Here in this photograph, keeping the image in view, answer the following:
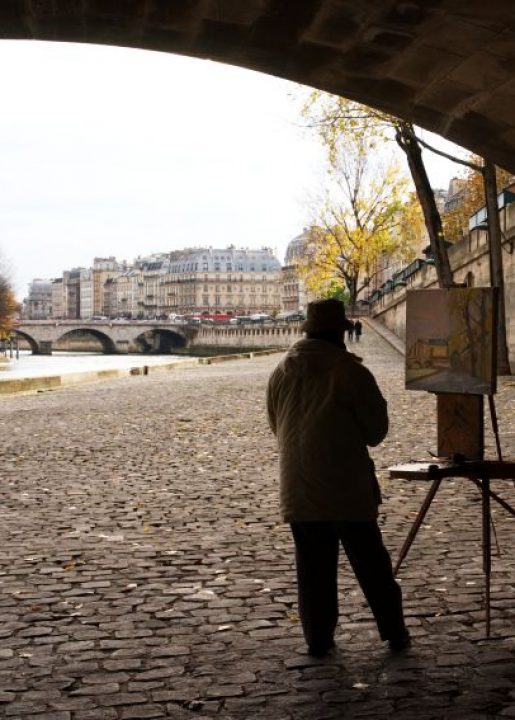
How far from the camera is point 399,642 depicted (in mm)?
4992

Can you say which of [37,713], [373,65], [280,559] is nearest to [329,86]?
[373,65]

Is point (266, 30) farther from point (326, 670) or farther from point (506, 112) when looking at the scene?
point (326, 670)

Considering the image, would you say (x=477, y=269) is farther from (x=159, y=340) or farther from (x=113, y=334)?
(x=159, y=340)

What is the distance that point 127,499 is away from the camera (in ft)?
30.9

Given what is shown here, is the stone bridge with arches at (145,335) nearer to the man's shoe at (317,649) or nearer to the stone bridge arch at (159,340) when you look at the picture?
the stone bridge arch at (159,340)

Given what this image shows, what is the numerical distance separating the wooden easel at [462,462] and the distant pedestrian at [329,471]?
631 mm

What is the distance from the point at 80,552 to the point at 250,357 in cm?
4424

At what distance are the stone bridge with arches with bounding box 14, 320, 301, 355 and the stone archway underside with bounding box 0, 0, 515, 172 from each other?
97597 millimetres

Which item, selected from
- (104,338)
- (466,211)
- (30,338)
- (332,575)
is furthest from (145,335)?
(332,575)

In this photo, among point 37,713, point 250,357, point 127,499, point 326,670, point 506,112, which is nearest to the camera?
point 37,713

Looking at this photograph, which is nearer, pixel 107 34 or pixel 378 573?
A: pixel 378 573

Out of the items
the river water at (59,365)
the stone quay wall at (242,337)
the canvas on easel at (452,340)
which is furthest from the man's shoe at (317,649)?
the stone quay wall at (242,337)

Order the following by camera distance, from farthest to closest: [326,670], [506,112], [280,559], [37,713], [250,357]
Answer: [250,357], [280,559], [506,112], [326,670], [37,713]

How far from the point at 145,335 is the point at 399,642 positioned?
125 metres
